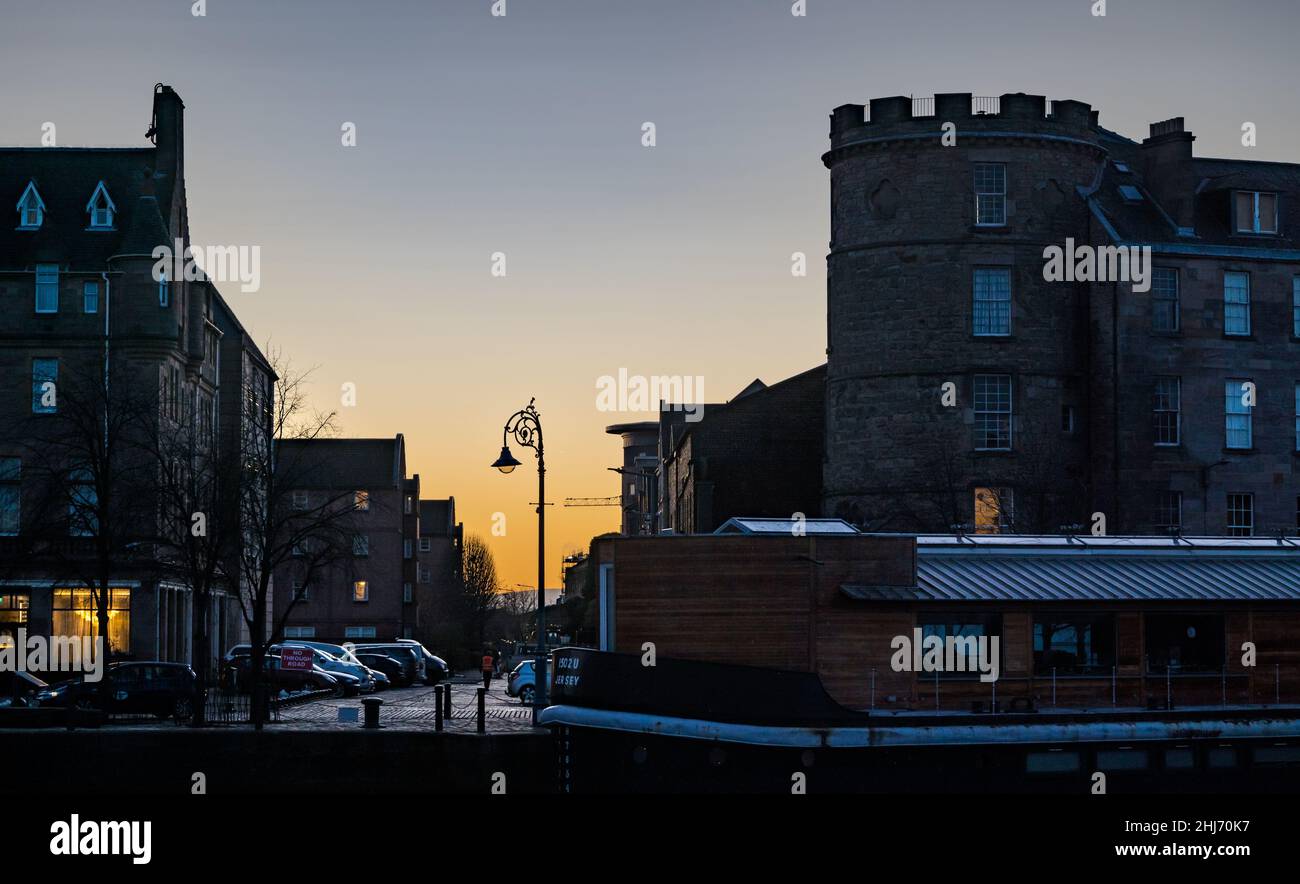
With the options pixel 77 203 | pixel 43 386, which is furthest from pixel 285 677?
pixel 77 203

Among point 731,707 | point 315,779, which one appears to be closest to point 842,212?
point 315,779

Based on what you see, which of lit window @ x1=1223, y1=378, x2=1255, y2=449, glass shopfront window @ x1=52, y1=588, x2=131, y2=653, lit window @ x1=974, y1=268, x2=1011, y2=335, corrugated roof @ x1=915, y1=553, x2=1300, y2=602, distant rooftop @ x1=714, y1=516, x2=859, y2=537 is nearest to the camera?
corrugated roof @ x1=915, y1=553, x2=1300, y2=602

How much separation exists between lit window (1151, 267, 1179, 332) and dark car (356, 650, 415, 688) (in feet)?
103

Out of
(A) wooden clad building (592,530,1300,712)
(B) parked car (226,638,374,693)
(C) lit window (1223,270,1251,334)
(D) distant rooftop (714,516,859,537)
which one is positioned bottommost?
(B) parked car (226,638,374,693)

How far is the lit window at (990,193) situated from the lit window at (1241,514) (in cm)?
1225

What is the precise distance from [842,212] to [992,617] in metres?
34.9

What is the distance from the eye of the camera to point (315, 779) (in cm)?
3844

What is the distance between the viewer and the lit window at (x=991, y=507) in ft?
203

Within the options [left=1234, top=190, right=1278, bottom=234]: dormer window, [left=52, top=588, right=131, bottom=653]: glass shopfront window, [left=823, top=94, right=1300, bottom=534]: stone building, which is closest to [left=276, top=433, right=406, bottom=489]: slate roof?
[left=52, top=588, right=131, bottom=653]: glass shopfront window

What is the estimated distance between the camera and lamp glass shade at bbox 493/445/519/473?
4559 cm

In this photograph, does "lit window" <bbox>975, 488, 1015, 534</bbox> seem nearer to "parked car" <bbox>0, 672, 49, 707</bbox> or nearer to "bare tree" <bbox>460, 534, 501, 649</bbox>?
"parked car" <bbox>0, 672, 49, 707</bbox>
